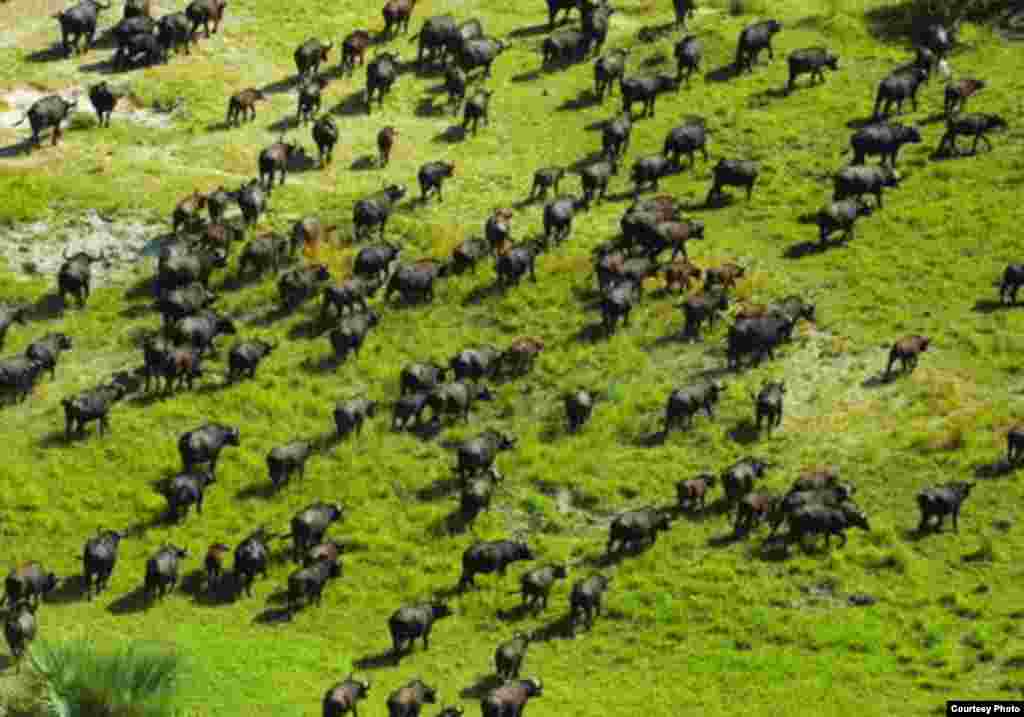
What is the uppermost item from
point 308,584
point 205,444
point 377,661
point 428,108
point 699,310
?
point 428,108

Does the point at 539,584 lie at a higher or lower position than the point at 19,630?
lower

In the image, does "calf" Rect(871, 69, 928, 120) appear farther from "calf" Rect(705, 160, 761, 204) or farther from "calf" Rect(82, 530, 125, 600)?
"calf" Rect(82, 530, 125, 600)

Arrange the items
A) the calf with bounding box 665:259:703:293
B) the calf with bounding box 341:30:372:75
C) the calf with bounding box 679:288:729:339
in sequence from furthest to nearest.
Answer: the calf with bounding box 341:30:372:75 < the calf with bounding box 665:259:703:293 < the calf with bounding box 679:288:729:339

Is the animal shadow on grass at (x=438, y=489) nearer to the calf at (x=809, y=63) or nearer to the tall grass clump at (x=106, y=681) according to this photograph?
the tall grass clump at (x=106, y=681)

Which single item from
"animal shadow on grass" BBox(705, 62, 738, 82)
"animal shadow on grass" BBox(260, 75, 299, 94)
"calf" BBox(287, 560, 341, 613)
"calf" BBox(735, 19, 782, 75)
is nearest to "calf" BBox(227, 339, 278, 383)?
"calf" BBox(287, 560, 341, 613)

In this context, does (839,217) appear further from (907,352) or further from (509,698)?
(509,698)

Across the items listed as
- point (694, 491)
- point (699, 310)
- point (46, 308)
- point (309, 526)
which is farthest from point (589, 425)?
point (46, 308)
